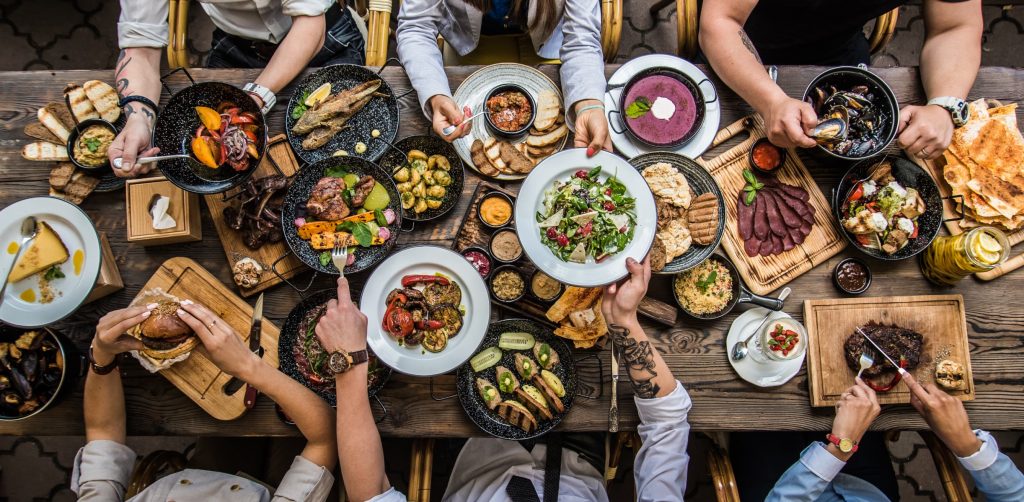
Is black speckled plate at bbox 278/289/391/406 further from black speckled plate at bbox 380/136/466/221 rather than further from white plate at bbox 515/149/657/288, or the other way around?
white plate at bbox 515/149/657/288

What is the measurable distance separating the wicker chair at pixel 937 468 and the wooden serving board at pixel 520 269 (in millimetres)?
853

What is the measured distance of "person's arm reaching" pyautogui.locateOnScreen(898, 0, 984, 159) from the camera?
2.38 m

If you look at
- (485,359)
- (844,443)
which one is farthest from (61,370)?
(844,443)

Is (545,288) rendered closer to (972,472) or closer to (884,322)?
(884,322)

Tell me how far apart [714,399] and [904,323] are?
93 centimetres

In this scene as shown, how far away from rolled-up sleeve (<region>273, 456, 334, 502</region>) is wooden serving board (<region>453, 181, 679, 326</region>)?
3.37 ft

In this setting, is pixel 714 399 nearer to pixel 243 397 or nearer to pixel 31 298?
pixel 243 397

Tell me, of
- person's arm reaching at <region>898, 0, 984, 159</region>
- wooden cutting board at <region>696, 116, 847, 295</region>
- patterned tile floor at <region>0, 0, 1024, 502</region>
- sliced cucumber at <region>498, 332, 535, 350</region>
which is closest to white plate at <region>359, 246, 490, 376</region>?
sliced cucumber at <region>498, 332, 535, 350</region>

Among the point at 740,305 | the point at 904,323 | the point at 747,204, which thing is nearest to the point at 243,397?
the point at 740,305

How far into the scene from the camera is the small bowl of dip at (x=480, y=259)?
7.91ft

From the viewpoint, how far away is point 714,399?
238 cm

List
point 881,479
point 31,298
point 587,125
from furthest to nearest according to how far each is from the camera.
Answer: point 881,479 → point 587,125 → point 31,298

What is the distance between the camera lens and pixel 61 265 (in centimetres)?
222

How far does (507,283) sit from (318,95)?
1252 mm
